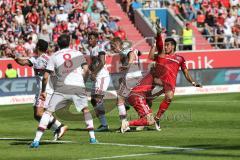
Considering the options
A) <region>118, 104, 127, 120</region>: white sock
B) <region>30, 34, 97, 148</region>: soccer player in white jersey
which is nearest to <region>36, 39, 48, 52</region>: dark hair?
<region>30, 34, 97, 148</region>: soccer player in white jersey

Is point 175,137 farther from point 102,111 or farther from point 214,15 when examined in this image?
point 214,15

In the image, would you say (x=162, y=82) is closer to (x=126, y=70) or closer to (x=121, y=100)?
(x=126, y=70)

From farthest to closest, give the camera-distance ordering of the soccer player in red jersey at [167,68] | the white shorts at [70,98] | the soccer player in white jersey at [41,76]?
1. the soccer player in red jersey at [167,68]
2. the soccer player in white jersey at [41,76]
3. the white shorts at [70,98]

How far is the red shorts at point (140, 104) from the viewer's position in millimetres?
21484

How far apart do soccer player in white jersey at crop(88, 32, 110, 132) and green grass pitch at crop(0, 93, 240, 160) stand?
0.65m

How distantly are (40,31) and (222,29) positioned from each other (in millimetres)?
11010

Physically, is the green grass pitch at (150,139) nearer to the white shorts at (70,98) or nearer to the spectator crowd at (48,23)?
the white shorts at (70,98)

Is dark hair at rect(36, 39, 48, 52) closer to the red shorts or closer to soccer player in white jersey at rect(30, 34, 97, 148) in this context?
soccer player in white jersey at rect(30, 34, 97, 148)

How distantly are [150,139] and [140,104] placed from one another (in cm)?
247

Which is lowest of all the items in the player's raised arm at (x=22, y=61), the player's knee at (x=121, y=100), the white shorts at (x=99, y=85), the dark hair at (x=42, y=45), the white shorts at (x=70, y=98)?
the player's knee at (x=121, y=100)

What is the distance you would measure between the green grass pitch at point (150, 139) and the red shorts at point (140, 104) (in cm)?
50

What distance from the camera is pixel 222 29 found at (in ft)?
152

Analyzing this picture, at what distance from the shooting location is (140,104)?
70.7 ft

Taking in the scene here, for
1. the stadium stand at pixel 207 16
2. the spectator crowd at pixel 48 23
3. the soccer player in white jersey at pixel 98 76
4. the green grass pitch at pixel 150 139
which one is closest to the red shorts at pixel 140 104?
the green grass pitch at pixel 150 139
